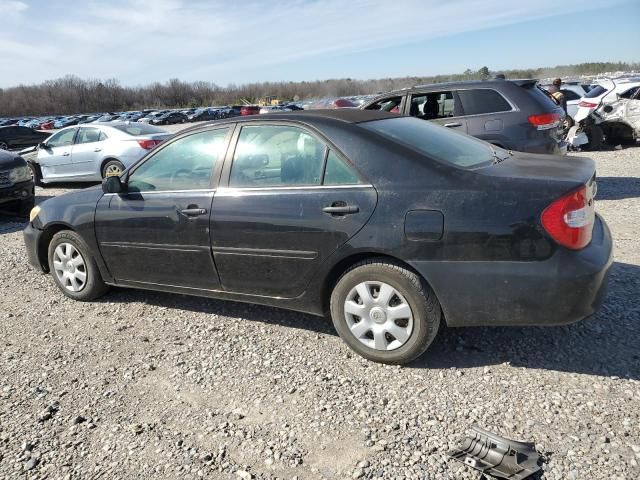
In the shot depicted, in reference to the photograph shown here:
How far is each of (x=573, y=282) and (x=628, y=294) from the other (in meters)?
1.62

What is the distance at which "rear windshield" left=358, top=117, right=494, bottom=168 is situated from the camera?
132 inches

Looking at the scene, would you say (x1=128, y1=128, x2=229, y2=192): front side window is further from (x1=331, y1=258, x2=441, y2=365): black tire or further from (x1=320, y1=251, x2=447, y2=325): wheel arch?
(x1=331, y1=258, x2=441, y2=365): black tire

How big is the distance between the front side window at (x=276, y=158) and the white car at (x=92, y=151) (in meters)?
7.08

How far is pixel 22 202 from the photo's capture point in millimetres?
8906

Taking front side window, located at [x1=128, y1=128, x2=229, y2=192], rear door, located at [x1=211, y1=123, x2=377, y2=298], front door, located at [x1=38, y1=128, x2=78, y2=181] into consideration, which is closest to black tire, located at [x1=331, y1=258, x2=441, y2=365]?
rear door, located at [x1=211, y1=123, x2=377, y2=298]

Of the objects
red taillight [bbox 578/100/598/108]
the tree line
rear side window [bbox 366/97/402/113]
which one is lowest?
red taillight [bbox 578/100/598/108]

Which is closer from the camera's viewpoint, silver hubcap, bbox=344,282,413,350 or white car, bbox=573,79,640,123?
silver hubcap, bbox=344,282,413,350

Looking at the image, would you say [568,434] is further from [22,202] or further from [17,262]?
[22,202]

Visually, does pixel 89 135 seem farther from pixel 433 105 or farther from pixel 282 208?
pixel 282 208

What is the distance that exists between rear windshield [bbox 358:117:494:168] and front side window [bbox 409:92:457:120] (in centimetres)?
382

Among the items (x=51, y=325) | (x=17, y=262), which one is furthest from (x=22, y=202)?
(x=51, y=325)

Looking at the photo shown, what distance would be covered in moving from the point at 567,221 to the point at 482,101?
4.94 m

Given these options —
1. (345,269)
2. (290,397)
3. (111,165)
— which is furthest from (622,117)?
(290,397)

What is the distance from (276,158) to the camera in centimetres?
365
